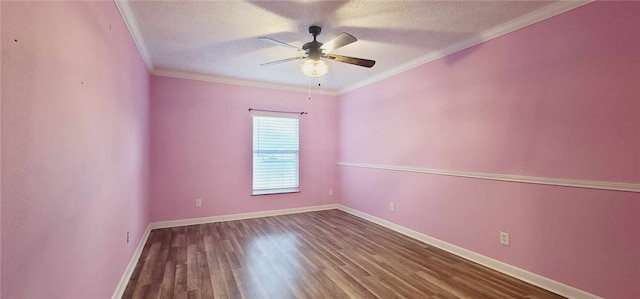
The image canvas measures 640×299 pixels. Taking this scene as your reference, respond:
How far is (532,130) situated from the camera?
2.39 meters

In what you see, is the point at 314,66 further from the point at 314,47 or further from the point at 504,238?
the point at 504,238

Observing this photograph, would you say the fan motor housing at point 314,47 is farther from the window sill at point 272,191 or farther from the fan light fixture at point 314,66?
the window sill at point 272,191

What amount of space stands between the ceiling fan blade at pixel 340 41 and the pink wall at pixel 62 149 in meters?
1.67

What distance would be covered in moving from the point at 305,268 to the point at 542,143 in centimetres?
253

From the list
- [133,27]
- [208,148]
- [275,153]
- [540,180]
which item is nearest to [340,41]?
[133,27]

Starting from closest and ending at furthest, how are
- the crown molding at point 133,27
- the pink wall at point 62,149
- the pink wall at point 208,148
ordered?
1. the pink wall at point 62,149
2. the crown molding at point 133,27
3. the pink wall at point 208,148

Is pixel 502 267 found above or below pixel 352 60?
below

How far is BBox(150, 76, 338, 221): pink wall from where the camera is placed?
3.98m

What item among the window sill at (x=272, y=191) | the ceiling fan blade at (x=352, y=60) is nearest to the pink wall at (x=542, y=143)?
the ceiling fan blade at (x=352, y=60)

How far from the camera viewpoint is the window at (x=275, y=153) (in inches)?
183

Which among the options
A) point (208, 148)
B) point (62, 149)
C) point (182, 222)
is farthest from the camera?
point (208, 148)

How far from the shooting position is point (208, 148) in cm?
429

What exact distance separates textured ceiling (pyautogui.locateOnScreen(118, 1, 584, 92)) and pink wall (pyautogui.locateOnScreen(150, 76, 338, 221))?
0.64m

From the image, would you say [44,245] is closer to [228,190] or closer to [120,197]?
[120,197]
